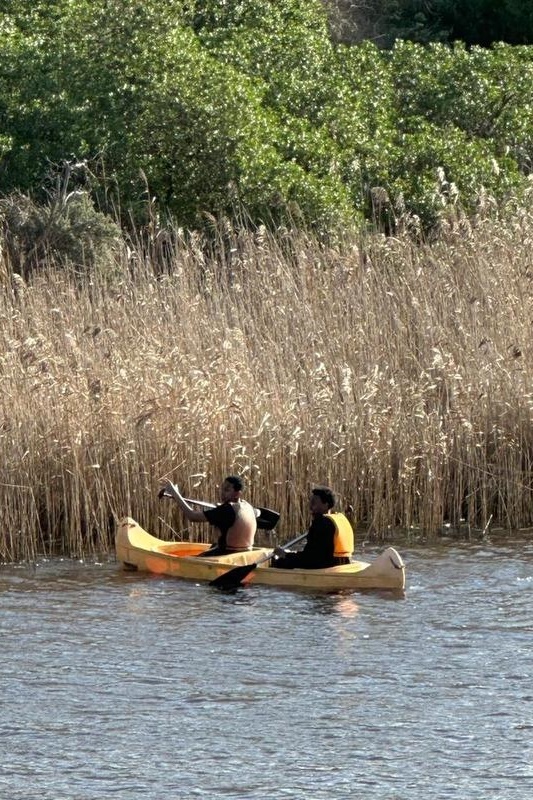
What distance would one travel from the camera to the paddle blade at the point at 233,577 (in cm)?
1099

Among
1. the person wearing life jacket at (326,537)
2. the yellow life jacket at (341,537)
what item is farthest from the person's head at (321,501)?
the yellow life jacket at (341,537)

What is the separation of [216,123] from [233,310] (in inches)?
199

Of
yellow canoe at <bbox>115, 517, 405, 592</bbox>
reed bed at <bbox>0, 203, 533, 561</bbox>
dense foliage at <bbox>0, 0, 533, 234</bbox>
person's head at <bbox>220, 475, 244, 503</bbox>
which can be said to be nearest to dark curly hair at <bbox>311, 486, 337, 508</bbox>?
yellow canoe at <bbox>115, 517, 405, 592</bbox>

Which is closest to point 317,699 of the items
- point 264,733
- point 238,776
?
point 264,733

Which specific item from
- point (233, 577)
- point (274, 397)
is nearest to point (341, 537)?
point (233, 577)

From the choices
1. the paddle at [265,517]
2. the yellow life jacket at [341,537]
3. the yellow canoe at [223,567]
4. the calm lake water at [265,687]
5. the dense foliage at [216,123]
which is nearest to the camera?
the calm lake water at [265,687]

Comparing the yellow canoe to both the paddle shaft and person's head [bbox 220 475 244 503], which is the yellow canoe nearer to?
the paddle shaft

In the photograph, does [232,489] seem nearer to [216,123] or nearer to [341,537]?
[341,537]

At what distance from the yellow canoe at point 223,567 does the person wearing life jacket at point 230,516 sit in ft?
0.51

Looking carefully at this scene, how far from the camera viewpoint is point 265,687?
8.52m

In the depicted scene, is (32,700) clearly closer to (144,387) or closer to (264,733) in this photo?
(264,733)

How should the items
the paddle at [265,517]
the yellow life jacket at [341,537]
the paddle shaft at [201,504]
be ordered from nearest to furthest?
the yellow life jacket at [341,537] → the paddle shaft at [201,504] → the paddle at [265,517]

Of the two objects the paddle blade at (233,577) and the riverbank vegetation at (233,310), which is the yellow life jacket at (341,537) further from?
the riverbank vegetation at (233,310)

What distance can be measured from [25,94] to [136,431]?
775cm
